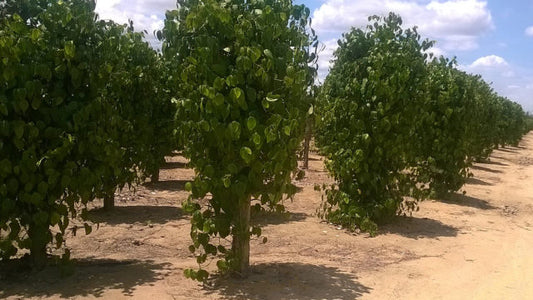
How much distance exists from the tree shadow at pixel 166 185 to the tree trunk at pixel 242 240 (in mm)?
6825

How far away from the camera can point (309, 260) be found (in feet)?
21.6

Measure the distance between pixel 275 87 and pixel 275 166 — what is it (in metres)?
0.76

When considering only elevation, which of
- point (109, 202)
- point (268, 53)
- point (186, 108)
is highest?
point (268, 53)

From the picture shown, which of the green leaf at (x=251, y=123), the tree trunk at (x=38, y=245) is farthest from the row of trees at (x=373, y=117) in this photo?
the tree trunk at (x=38, y=245)

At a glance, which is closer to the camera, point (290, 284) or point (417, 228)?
point (290, 284)

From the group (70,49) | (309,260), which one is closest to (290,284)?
(309,260)

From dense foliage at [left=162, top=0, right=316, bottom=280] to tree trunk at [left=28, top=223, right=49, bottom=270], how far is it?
151cm

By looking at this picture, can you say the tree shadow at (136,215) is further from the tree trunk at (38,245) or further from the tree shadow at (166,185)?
the tree trunk at (38,245)

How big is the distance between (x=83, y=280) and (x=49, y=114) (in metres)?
1.70

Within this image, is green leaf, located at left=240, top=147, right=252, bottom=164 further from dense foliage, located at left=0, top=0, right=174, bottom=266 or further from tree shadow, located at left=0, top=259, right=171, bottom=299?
tree shadow, located at left=0, top=259, right=171, bottom=299

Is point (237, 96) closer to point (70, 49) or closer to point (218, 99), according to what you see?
point (218, 99)

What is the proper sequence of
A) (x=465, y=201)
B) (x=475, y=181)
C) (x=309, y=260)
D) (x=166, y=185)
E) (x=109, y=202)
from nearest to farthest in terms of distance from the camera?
(x=309, y=260) → (x=109, y=202) → (x=465, y=201) → (x=166, y=185) → (x=475, y=181)

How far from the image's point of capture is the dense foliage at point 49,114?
15.9 feet

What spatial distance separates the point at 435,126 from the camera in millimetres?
11680
